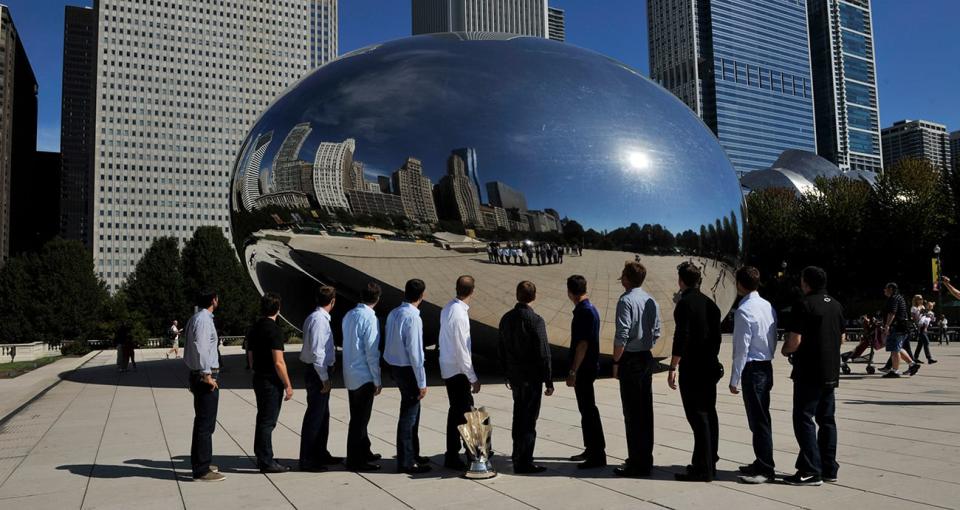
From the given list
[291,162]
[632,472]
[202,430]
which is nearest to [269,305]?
[202,430]

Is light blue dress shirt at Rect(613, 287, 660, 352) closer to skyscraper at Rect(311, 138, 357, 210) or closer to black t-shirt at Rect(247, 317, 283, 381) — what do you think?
black t-shirt at Rect(247, 317, 283, 381)

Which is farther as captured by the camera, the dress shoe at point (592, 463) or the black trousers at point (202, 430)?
the dress shoe at point (592, 463)

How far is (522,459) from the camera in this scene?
6.04 m

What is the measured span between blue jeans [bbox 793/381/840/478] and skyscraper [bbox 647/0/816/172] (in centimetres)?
16611

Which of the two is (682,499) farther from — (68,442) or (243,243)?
(243,243)

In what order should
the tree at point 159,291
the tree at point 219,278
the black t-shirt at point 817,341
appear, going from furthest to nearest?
the tree at point 159,291
the tree at point 219,278
the black t-shirt at point 817,341

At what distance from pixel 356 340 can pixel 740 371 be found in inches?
129

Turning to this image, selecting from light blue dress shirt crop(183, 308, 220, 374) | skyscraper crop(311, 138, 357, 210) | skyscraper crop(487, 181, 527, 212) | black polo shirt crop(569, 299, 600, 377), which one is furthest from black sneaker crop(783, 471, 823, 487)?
skyscraper crop(311, 138, 357, 210)

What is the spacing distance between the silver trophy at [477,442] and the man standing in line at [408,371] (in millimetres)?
503

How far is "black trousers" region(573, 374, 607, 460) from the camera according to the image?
6.22 m

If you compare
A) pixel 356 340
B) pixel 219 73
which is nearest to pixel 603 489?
pixel 356 340

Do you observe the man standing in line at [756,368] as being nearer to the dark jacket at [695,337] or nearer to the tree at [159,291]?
the dark jacket at [695,337]

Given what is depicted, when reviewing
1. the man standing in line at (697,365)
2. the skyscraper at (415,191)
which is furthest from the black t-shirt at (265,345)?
the skyscraper at (415,191)

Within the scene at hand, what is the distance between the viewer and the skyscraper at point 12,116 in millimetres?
131125
